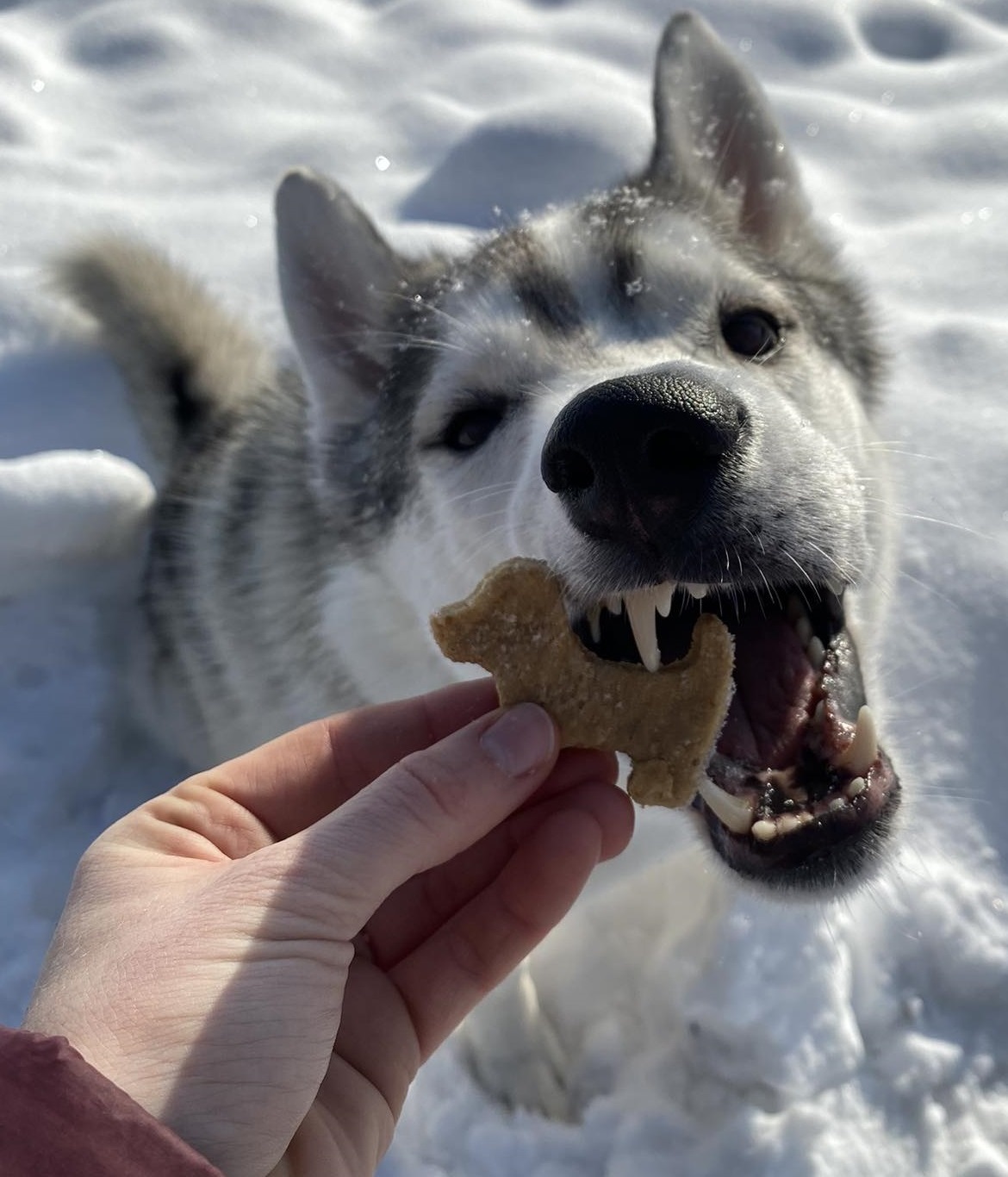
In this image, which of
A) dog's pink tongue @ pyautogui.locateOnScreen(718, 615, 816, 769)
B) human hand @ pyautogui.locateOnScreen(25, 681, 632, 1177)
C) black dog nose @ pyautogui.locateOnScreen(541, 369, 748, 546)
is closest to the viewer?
human hand @ pyautogui.locateOnScreen(25, 681, 632, 1177)

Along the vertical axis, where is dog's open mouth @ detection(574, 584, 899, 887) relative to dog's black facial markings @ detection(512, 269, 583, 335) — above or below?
below

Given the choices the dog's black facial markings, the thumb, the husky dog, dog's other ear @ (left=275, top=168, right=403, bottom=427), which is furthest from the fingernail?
dog's other ear @ (left=275, top=168, right=403, bottom=427)

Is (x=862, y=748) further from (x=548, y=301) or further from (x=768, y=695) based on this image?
(x=548, y=301)

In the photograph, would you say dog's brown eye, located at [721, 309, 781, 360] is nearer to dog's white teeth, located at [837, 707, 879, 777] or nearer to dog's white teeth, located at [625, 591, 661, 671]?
dog's white teeth, located at [625, 591, 661, 671]

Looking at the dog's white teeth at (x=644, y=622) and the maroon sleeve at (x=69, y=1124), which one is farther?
the dog's white teeth at (x=644, y=622)

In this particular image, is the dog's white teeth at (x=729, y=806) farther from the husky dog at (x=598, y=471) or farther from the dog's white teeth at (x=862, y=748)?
the dog's white teeth at (x=862, y=748)

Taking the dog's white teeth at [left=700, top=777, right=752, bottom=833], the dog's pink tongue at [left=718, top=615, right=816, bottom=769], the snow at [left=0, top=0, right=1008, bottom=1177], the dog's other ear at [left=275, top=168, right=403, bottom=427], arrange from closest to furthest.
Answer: the dog's white teeth at [left=700, top=777, right=752, bottom=833], the dog's pink tongue at [left=718, top=615, right=816, bottom=769], the snow at [left=0, top=0, right=1008, bottom=1177], the dog's other ear at [left=275, top=168, right=403, bottom=427]

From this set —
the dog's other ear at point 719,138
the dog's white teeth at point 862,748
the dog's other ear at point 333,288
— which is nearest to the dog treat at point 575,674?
the dog's white teeth at point 862,748

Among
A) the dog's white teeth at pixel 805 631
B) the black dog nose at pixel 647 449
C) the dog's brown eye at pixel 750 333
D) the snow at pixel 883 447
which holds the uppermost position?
the black dog nose at pixel 647 449
